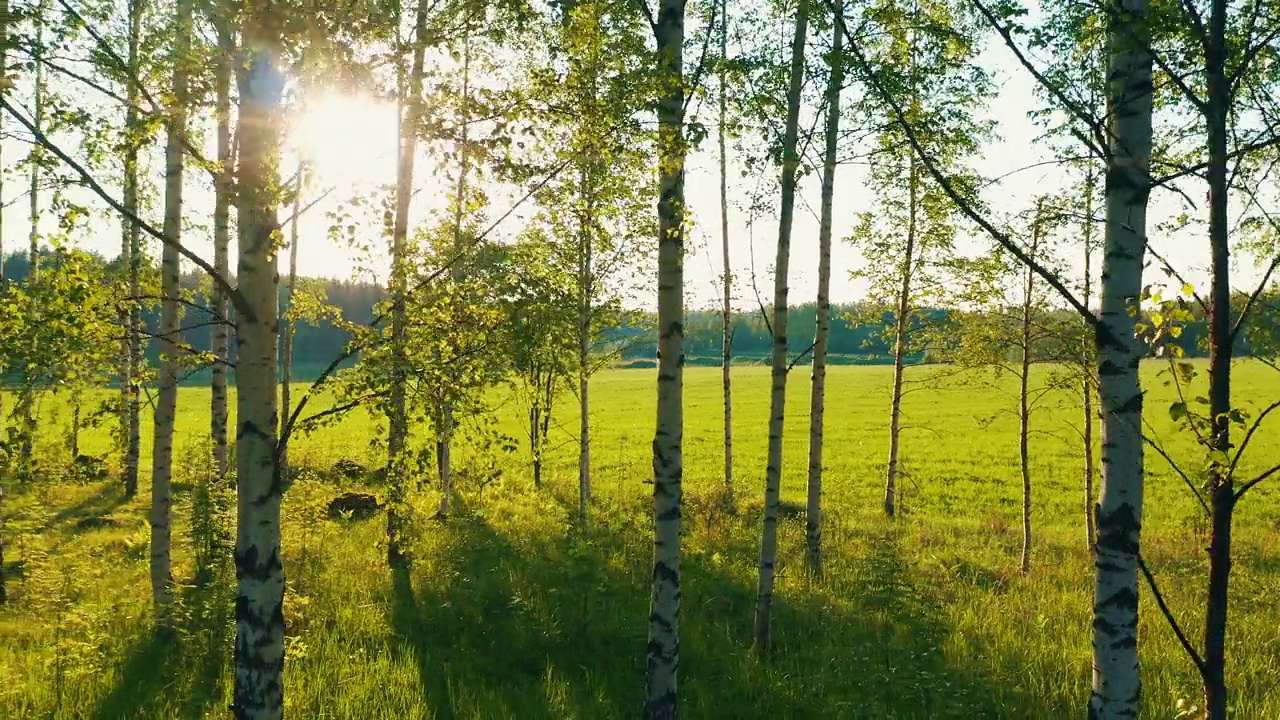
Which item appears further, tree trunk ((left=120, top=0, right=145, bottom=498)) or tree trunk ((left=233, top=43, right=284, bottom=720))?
tree trunk ((left=120, top=0, right=145, bottom=498))

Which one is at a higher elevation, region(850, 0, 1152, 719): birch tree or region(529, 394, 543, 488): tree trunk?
region(850, 0, 1152, 719): birch tree

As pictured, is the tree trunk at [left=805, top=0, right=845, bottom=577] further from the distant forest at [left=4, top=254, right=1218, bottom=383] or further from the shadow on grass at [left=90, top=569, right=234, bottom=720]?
the shadow on grass at [left=90, top=569, right=234, bottom=720]

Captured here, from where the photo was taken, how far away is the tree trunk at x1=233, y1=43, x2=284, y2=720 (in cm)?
423

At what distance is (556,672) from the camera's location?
8.04m

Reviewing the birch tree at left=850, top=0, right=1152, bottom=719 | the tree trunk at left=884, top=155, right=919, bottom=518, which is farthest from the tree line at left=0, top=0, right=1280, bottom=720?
the tree trunk at left=884, top=155, right=919, bottom=518

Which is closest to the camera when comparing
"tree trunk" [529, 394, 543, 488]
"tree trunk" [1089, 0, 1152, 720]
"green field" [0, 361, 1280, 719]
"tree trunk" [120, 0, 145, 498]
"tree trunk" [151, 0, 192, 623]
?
"tree trunk" [1089, 0, 1152, 720]

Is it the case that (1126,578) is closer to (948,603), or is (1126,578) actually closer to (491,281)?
(491,281)

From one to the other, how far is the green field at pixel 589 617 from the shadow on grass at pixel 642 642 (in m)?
0.03

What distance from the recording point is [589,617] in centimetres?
951

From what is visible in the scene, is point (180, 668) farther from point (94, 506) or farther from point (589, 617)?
point (94, 506)

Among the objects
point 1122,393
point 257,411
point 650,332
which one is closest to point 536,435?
point 650,332

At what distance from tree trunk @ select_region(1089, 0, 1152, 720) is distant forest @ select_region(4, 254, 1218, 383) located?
0.31 metres

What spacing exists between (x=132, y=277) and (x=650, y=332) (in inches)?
420

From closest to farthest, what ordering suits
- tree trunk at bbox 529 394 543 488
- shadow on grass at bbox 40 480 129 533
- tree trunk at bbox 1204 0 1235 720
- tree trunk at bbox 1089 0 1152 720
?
tree trunk at bbox 1089 0 1152 720
tree trunk at bbox 1204 0 1235 720
tree trunk at bbox 529 394 543 488
shadow on grass at bbox 40 480 129 533
